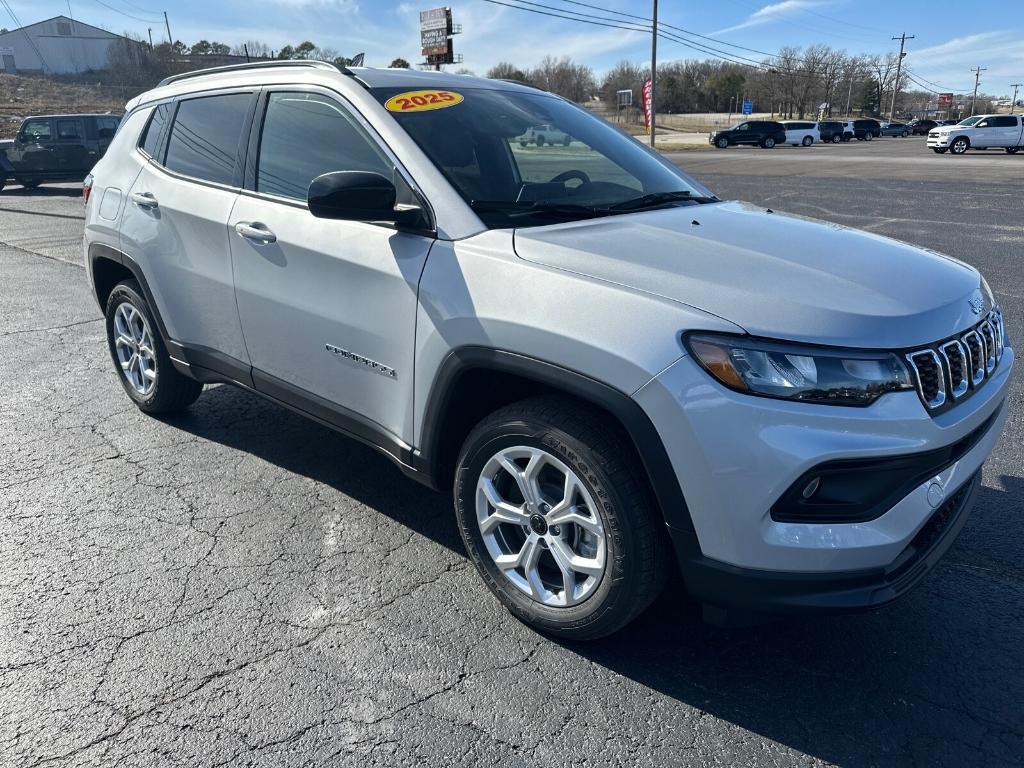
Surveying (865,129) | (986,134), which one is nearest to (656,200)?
(986,134)

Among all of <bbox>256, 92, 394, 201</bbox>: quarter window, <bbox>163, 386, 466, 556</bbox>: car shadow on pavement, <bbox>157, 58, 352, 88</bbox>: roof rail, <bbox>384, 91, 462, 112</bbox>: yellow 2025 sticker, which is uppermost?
<bbox>157, 58, 352, 88</bbox>: roof rail

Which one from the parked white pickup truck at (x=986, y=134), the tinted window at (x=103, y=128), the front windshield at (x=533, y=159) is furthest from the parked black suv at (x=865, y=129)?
the front windshield at (x=533, y=159)

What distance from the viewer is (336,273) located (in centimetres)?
299

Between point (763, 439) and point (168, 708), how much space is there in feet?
6.21

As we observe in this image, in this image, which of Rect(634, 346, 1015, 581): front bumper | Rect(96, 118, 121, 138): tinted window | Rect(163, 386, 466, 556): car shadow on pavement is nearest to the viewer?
Rect(634, 346, 1015, 581): front bumper

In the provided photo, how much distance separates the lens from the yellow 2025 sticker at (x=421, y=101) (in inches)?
121

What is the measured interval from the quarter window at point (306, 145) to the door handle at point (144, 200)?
34.2 inches

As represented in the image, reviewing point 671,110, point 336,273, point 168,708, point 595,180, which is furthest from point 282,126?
point 671,110

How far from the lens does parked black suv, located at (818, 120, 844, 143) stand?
5653 centimetres

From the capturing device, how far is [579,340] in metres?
2.26

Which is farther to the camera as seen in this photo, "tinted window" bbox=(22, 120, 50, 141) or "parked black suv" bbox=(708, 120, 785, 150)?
"parked black suv" bbox=(708, 120, 785, 150)

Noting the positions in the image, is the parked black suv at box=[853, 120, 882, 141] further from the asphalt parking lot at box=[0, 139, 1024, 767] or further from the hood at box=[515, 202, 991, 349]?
the hood at box=[515, 202, 991, 349]

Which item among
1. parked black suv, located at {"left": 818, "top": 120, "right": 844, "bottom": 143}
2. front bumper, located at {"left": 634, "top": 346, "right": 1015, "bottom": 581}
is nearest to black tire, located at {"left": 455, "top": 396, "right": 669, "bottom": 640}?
front bumper, located at {"left": 634, "top": 346, "right": 1015, "bottom": 581}

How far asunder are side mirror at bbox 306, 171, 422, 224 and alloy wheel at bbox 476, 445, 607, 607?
0.91 metres
